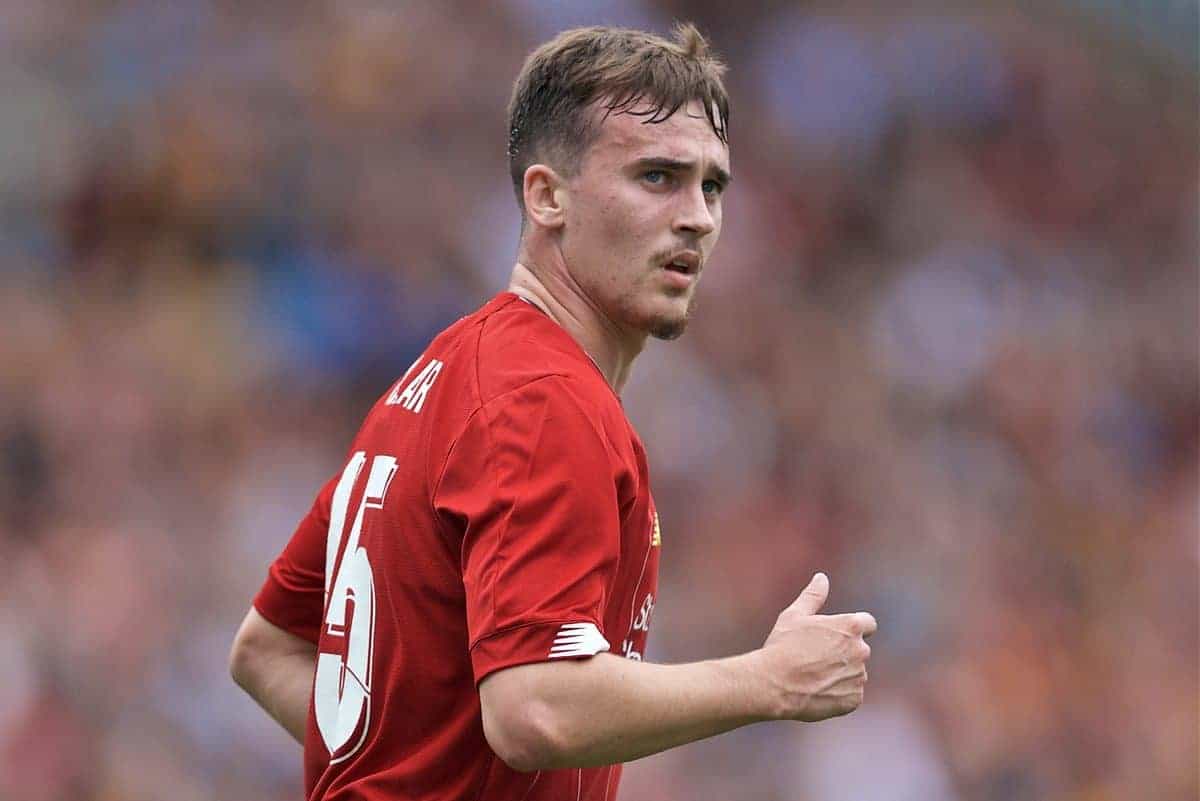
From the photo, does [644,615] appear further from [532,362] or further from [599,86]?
[599,86]

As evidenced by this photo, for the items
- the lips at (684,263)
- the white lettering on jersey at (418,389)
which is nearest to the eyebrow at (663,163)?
the lips at (684,263)

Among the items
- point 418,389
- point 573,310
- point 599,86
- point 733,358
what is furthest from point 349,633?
point 733,358

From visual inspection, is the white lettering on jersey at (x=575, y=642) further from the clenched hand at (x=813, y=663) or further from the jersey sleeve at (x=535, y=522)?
the clenched hand at (x=813, y=663)

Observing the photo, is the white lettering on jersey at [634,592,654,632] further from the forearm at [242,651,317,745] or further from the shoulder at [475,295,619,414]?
the forearm at [242,651,317,745]

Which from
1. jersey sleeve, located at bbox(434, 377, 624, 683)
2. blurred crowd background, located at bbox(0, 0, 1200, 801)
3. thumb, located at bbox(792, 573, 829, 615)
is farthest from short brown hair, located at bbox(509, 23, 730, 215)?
blurred crowd background, located at bbox(0, 0, 1200, 801)

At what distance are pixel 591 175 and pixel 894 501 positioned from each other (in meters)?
4.85

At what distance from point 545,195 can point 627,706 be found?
107 centimetres

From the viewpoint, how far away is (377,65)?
24.1ft

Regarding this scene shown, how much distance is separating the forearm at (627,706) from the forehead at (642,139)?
3.18 feet

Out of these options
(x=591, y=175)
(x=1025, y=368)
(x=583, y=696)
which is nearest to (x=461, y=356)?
(x=591, y=175)

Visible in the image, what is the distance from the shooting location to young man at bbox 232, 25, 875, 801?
91.0 inches

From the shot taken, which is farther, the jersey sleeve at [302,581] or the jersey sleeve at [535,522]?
the jersey sleeve at [302,581]

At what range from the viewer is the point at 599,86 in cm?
289

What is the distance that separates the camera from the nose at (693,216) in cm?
288
